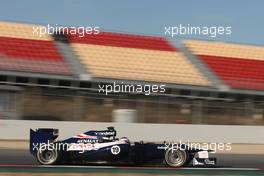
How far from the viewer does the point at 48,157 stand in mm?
10688

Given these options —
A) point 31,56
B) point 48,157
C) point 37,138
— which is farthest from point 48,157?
point 31,56

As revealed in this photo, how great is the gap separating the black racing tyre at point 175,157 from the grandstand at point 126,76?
886 cm

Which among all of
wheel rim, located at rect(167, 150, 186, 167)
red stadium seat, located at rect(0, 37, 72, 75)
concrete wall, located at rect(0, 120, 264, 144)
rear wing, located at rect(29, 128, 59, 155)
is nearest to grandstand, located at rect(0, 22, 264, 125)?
red stadium seat, located at rect(0, 37, 72, 75)

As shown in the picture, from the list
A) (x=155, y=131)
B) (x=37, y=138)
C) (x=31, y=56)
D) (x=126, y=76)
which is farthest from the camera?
(x=31, y=56)

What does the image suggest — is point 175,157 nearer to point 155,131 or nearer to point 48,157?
point 48,157

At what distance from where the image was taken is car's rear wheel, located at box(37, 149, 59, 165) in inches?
419

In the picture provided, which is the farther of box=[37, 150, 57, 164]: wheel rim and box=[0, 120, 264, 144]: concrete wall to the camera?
box=[0, 120, 264, 144]: concrete wall

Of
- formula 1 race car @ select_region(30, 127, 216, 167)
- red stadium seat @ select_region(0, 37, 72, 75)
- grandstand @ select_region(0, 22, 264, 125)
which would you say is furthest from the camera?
red stadium seat @ select_region(0, 37, 72, 75)

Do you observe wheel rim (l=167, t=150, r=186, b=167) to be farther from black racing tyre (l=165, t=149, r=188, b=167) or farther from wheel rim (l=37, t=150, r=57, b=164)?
wheel rim (l=37, t=150, r=57, b=164)

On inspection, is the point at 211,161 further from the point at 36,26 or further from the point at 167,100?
the point at 36,26

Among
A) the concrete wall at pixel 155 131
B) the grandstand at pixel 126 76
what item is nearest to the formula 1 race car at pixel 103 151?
the concrete wall at pixel 155 131

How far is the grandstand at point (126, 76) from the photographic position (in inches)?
785

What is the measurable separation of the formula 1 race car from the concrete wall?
24.4ft

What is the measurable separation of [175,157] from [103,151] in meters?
1.47
